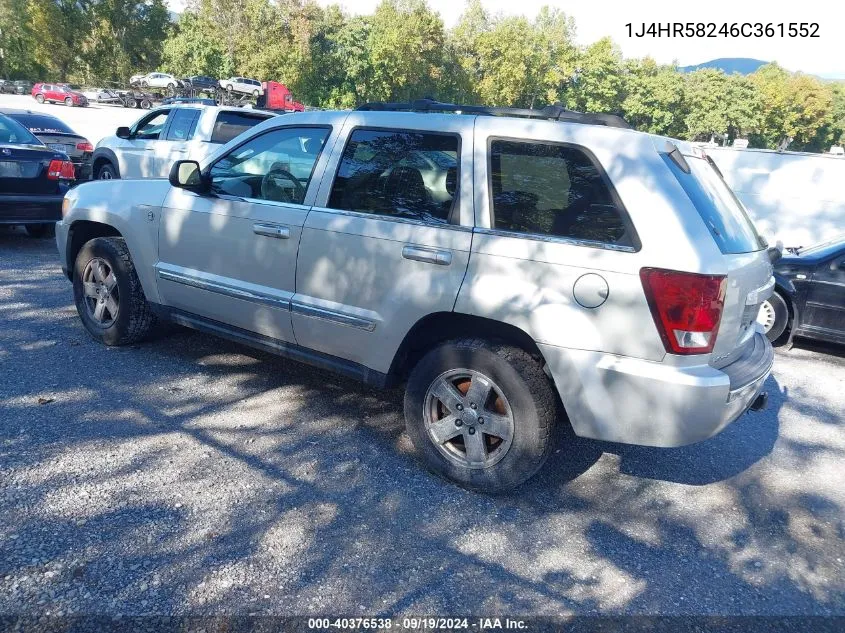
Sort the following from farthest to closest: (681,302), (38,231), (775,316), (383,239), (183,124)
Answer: (183,124) → (38,231) → (775,316) → (383,239) → (681,302)

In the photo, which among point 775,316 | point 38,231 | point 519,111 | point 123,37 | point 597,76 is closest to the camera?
point 519,111

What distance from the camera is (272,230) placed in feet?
13.2

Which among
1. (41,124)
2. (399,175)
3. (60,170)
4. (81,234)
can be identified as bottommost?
(81,234)

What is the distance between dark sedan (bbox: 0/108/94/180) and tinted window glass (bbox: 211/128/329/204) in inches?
401

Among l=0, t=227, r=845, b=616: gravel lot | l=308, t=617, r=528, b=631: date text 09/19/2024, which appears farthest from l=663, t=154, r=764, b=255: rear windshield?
l=308, t=617, r=528, b=631: date text 09/19/2024

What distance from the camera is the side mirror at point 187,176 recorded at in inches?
170

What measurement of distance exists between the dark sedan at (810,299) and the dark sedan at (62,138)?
12.2m

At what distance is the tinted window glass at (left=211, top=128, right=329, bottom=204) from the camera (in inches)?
161

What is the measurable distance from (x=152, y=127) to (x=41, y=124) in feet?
12.6

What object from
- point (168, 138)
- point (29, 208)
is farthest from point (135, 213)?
point (168, 138)

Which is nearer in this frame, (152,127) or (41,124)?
(152,127)

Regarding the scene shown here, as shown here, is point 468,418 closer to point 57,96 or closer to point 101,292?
point 101,292

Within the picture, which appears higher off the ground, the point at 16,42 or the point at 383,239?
the point at 16,42

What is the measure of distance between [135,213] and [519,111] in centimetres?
287
